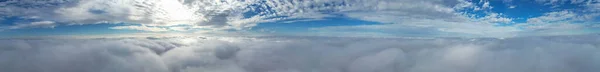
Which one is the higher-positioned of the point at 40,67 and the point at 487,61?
the point at 40,67

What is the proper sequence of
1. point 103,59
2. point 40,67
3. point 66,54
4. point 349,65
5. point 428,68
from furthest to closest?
point 349,65 → point 428,68 → point 66,54 → point 103,59 → point 40,67

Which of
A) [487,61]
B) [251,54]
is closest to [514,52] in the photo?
[487,61]

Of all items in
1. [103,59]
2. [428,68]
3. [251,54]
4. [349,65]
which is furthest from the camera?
[251,54]

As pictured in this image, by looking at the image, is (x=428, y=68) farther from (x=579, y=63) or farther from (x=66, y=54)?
(x=66, y=54)

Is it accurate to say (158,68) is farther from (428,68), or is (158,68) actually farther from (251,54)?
(428,68)

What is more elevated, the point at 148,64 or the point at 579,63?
the point at 148,64

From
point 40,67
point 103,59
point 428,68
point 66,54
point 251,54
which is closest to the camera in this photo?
point 40,67

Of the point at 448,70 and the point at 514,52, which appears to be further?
the point at 514,52

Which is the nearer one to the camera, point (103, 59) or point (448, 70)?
point (103, 59)

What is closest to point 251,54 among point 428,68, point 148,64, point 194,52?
point 194,52
